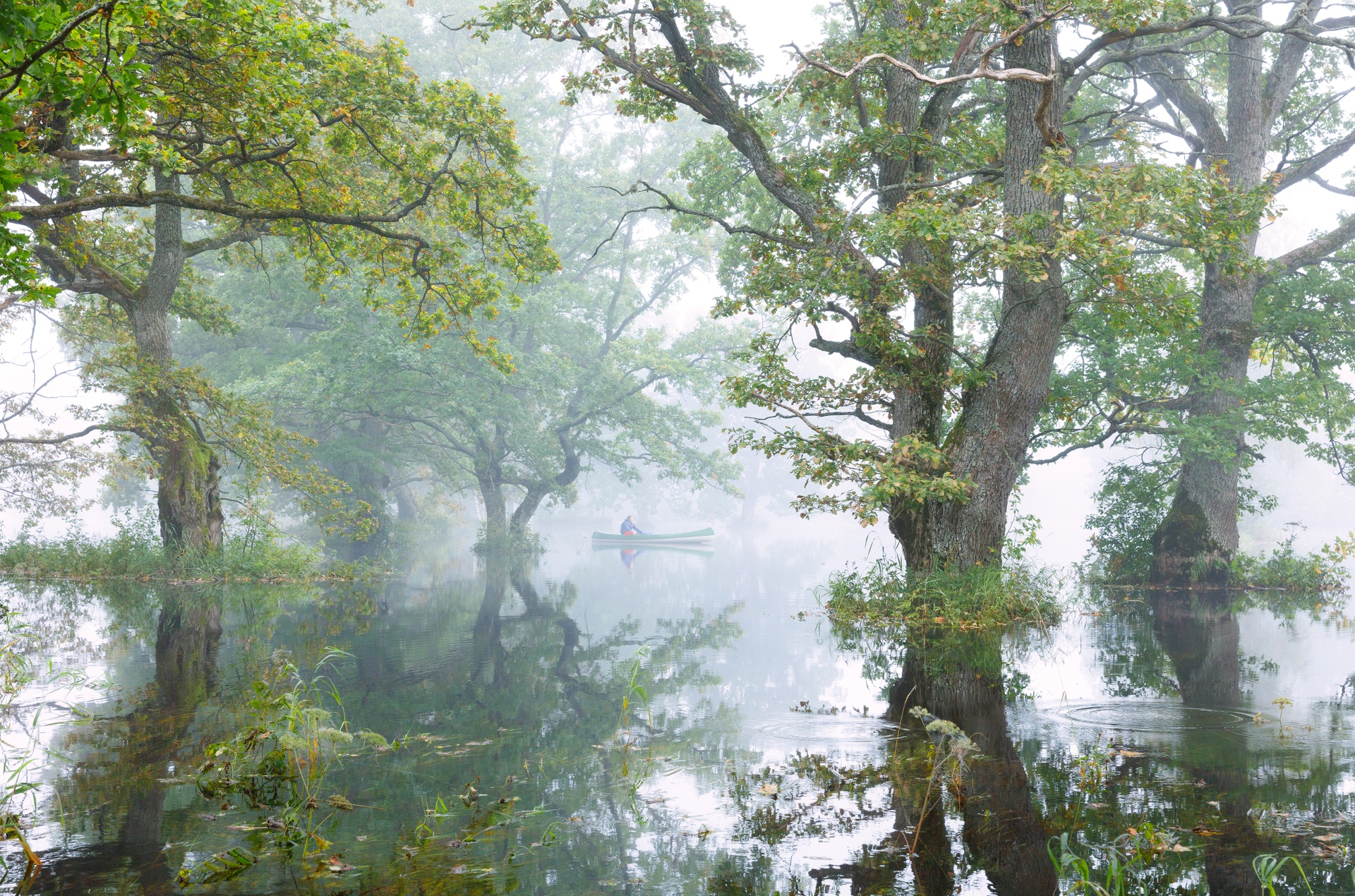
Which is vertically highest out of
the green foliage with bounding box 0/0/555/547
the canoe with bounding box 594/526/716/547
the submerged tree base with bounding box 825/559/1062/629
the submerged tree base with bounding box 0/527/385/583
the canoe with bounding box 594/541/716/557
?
the green foliage with bounding box 0/0/555/547

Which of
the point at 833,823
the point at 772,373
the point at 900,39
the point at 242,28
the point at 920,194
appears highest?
the point at 900,39

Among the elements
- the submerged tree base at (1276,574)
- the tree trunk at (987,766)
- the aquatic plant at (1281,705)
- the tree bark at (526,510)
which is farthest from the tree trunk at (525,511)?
the aquatic plant at (1281,705)

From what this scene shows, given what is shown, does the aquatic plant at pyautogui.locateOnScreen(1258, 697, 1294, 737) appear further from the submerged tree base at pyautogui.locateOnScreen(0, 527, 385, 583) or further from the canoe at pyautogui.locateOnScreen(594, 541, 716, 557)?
the canoe at pyautogui.locateOnScreen(594, 541, 716, 557)

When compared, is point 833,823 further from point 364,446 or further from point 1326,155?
point 364,446

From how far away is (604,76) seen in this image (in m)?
11.7

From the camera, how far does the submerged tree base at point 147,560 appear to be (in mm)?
14594

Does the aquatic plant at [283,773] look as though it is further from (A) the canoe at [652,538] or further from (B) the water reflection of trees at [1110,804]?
(A) the canoe at [652,538]

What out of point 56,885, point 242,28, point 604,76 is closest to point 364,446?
point 604,76

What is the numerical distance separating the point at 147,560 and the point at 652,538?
87.4 ft

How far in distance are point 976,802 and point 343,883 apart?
2669mm

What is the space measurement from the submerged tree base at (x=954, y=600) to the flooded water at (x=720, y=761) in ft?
1.63

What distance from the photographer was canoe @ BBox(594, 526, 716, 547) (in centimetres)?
4012

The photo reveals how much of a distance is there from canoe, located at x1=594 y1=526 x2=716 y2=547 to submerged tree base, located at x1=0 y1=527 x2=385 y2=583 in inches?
941

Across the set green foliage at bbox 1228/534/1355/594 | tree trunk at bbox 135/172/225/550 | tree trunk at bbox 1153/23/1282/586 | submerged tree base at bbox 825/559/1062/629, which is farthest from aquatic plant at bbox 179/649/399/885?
green foliage at bbox 1228/534/1355/594
